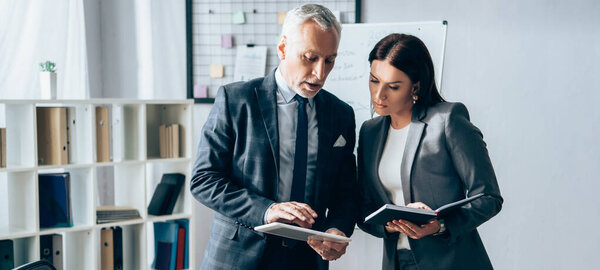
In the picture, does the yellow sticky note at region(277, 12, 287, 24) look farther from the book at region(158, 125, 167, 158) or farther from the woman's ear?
the woman's ear

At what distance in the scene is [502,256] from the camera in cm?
322

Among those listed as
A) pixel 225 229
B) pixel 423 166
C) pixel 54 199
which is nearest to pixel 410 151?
pixel 423 166

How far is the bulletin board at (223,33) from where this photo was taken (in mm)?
3318

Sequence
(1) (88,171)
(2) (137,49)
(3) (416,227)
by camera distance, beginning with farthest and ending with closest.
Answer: (2) (137,49), (1) (88,171), (3) (416,227)

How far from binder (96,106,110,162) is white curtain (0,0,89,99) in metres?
0.42

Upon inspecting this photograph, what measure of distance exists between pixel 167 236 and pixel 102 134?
2.33 ft

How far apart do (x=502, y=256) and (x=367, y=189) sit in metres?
1.83

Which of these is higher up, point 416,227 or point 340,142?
point 340,142

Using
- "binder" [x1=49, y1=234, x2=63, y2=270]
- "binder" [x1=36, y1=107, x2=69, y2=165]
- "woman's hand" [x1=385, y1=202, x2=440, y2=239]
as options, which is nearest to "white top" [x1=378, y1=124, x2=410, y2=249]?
"woman's hand" [x1=385, y1=202, x2=440, y2=239]

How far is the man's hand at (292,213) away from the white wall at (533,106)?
1.95 m

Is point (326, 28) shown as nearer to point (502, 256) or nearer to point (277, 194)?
point (277, 194)

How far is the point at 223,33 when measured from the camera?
133 inches

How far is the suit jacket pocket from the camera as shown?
163 centimetres

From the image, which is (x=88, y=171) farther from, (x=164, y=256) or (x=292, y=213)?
(x=292, y=213)
